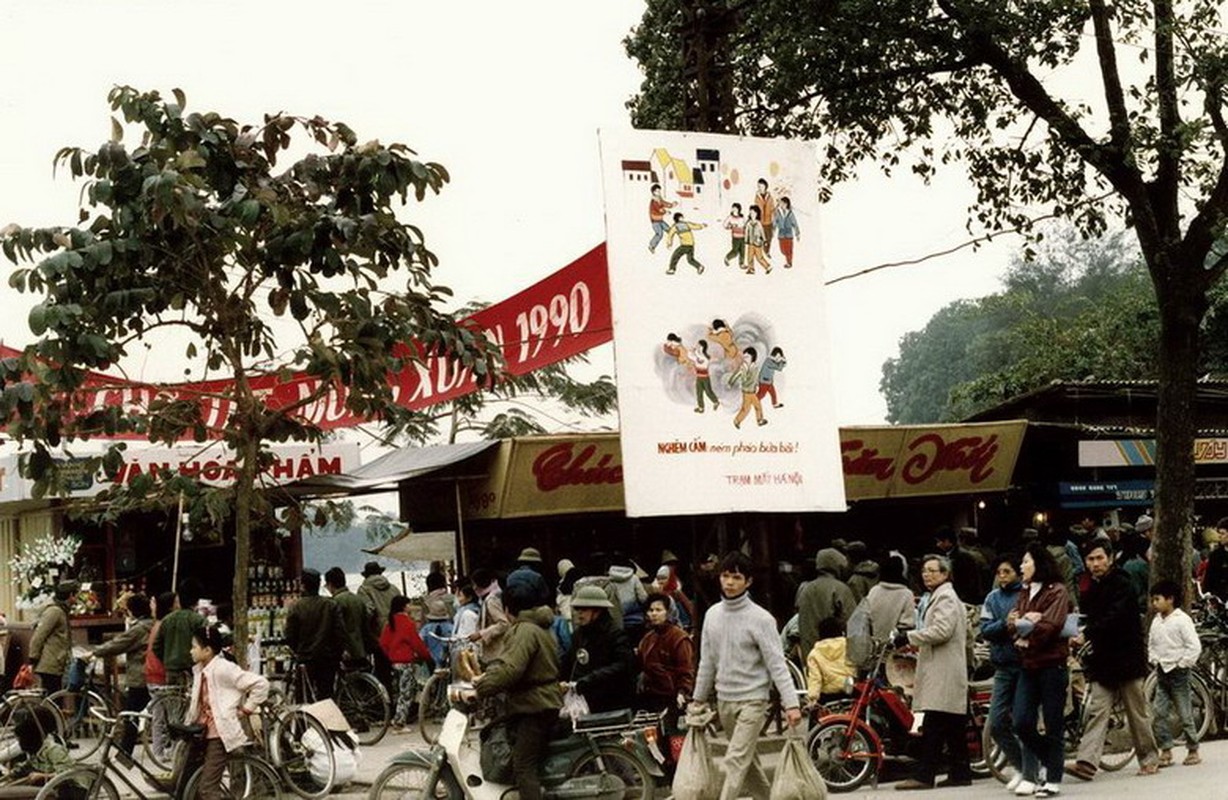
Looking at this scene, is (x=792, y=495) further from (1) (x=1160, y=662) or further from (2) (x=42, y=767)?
(2) (x=42, y=767)

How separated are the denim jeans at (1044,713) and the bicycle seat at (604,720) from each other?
2507mm

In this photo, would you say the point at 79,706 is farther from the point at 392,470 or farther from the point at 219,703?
the point at 219,703

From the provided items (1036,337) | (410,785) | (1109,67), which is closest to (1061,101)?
(1109,67)

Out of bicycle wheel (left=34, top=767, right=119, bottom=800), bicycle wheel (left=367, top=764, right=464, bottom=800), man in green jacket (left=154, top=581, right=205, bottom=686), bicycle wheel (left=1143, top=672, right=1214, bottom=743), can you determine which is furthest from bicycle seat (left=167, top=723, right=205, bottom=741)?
bicycle wheel (left=1143, top=672, right=1214, bottom=743)

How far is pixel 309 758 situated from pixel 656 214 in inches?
187

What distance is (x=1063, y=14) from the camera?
18250 mm

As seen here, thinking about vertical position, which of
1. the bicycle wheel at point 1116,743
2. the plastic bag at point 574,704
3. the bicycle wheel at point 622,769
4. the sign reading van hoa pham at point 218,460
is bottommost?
the bicycle wheel at point 1116,743

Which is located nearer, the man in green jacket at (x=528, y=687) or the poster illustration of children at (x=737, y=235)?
the man in green jacket at (x=528, y=687)

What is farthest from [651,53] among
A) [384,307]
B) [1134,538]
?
[384,307]

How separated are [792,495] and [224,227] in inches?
170

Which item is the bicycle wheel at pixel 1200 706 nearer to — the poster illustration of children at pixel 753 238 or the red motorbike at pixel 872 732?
the red motorbike at pixel 872 732

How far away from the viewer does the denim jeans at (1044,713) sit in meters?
11.4

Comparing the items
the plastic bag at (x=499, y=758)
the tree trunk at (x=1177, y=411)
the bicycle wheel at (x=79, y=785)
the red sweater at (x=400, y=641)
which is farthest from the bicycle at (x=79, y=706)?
the tree trunk at (x=1177, y=411)

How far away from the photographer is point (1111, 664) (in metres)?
12.3
